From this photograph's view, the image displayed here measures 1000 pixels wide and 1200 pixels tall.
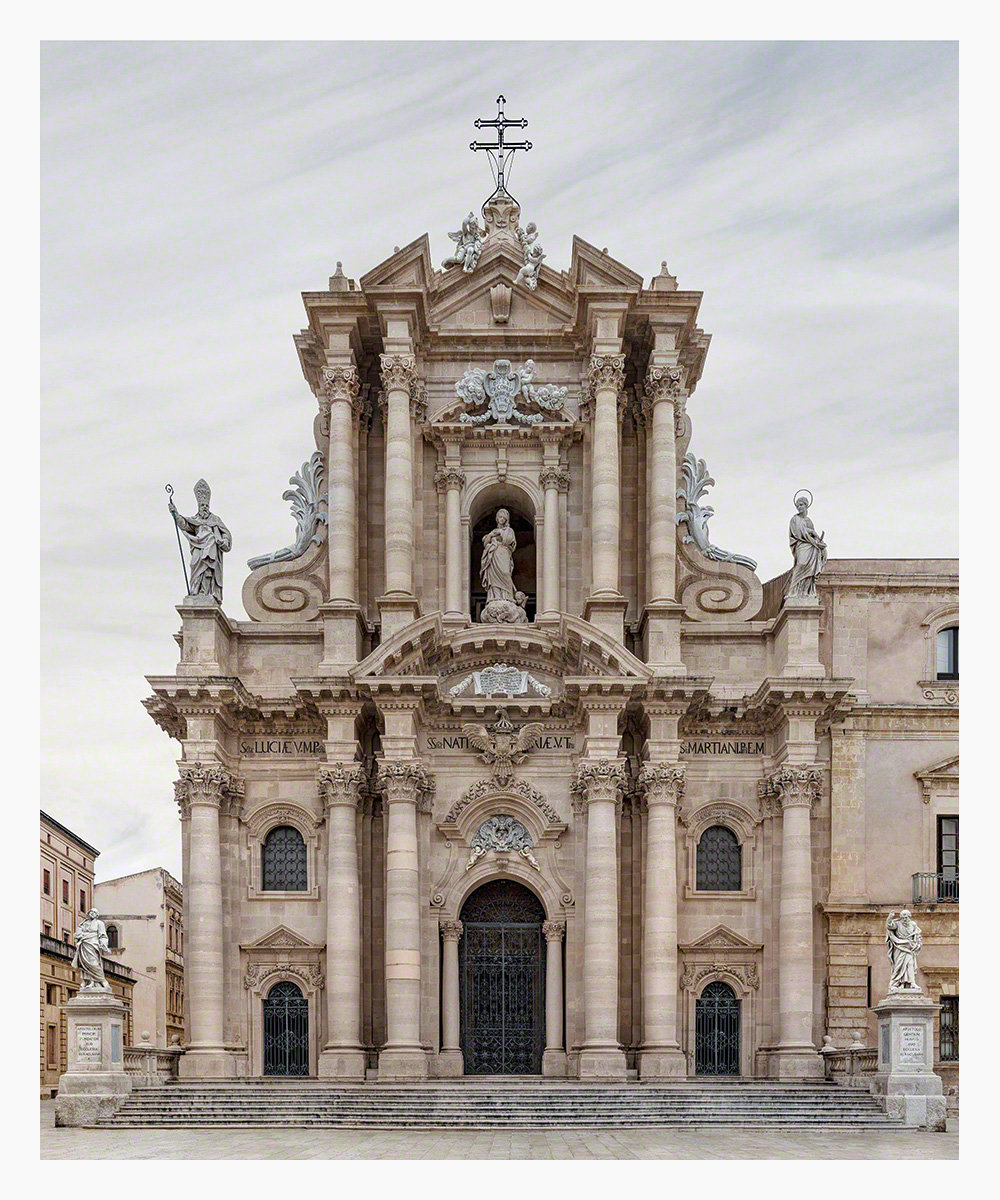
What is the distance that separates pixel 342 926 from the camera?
3422 cm

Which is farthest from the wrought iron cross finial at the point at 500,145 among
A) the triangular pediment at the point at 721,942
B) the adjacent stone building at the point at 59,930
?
the adjacent stone building at the point at 59,930

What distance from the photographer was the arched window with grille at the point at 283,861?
117 ft

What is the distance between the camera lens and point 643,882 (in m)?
35.5

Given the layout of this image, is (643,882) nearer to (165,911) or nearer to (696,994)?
(696,994)

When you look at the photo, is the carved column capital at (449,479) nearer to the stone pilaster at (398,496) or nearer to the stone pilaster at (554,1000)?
the stone pilaster at (398,496)

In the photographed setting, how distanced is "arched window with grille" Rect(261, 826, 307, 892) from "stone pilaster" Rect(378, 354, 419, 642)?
4.55 meters

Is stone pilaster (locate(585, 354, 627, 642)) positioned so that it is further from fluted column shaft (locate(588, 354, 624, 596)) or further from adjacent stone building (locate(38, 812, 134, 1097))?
adjacent stone building (locate(38, 812, 134, 1097))

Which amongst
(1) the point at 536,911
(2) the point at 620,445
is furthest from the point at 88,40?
(1) the point at 536,911

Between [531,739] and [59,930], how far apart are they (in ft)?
91.8

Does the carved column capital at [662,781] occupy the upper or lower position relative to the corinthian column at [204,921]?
upper

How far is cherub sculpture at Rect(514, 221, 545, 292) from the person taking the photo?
37.3 meters

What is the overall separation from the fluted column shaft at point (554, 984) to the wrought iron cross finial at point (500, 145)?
51.0ft

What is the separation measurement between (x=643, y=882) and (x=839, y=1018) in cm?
501

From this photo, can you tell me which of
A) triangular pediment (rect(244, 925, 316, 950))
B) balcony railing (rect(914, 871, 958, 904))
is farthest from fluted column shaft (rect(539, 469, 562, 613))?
balcony railing (rect(914, 871, 958, 904))
